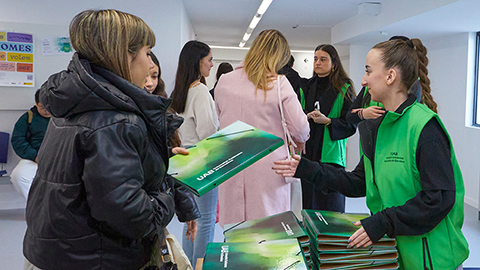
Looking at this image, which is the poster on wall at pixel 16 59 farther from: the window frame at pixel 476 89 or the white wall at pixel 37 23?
the window frame at pixel 476 89

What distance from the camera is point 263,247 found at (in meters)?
1.08

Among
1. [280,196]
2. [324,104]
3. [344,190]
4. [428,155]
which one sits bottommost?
[280,196]

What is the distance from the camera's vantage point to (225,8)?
6582 millimetres

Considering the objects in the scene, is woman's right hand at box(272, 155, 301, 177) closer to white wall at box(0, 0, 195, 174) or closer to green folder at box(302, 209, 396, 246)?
green folder at box(302, 209, 396, 246)

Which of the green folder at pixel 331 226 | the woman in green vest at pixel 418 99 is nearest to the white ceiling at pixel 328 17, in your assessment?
the woman in green vest at pixel 418 99

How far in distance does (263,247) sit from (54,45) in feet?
15.3

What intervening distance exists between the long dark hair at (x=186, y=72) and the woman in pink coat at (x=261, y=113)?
523mm

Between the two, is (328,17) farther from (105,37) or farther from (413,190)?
(105,37)

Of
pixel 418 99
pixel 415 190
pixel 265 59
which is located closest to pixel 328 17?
pixel 265 59

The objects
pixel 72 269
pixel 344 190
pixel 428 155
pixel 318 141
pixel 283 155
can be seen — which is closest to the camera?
pixel 72 269

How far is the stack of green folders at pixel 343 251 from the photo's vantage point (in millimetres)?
1084

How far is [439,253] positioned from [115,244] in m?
0.97

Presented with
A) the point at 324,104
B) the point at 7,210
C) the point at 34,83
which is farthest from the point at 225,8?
the point at 7,210

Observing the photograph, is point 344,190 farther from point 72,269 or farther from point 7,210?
point 7,210
